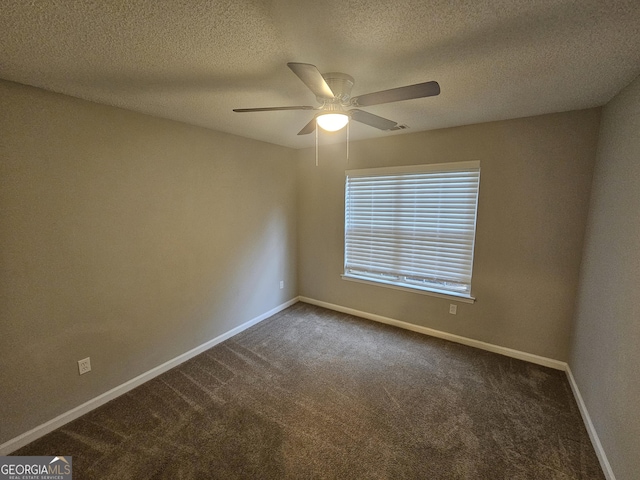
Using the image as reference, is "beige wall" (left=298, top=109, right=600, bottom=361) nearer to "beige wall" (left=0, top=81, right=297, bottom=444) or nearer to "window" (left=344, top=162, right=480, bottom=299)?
"window" (left=344, top=162, right=480, bottom=299)

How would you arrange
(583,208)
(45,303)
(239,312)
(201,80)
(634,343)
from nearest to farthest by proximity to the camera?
(634,343) < (201,80) < (45,303) < (583,208) < (239,312)

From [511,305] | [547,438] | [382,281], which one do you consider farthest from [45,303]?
[511,305]

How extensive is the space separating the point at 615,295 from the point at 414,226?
170cm

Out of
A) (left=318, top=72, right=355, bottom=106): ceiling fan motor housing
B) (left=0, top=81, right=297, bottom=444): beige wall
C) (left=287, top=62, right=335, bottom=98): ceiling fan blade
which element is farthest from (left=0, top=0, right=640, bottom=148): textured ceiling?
(left=0, top=81, right=297, bottom=444): beige wall

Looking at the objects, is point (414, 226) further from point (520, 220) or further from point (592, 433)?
point (592, 433)

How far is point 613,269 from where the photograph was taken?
5.69 ft

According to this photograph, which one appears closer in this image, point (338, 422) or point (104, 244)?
point (338, 422)

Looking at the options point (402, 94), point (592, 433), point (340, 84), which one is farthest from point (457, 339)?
point (340, 84)

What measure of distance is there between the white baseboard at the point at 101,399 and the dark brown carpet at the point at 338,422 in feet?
0.17

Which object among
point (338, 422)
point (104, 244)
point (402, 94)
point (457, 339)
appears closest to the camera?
point (402, 94)

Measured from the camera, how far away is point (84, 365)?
79.4 inches

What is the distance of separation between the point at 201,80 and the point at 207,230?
58.9 inches

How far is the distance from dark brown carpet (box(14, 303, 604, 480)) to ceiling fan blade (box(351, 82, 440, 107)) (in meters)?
2.10

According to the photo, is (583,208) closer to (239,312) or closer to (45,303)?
(239,312)
